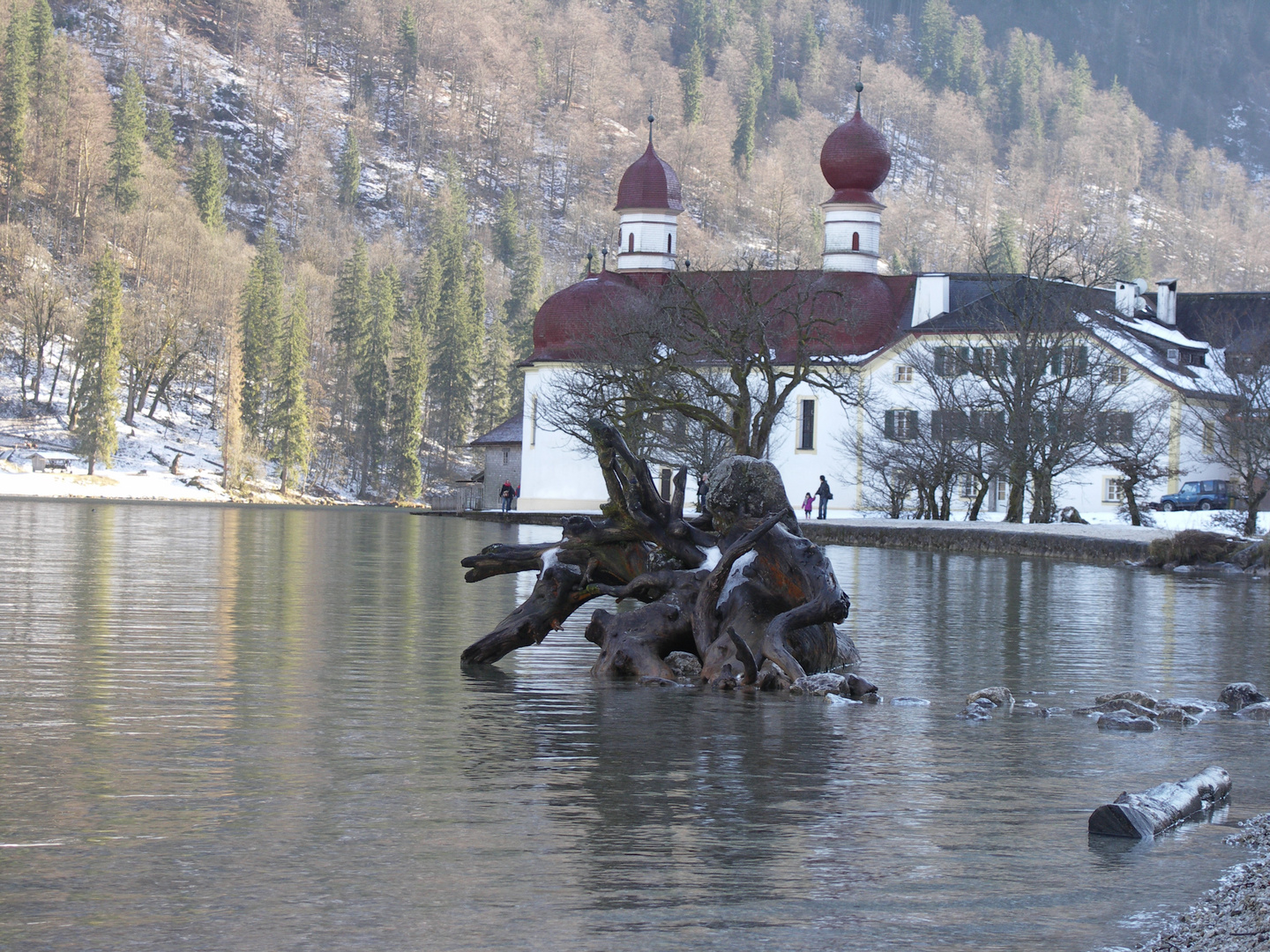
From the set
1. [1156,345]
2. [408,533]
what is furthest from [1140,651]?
[1156,345]

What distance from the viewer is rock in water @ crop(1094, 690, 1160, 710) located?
35.0 ft

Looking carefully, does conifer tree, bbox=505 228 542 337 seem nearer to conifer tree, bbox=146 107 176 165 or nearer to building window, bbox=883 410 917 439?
conifer tree, bbox=146 107 176 165

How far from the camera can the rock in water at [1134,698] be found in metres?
10.7

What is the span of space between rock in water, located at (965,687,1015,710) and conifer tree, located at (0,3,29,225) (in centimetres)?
12621

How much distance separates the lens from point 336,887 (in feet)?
19.0

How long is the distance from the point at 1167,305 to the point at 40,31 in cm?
10369

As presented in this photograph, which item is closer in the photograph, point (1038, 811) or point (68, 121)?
point (1038, 811)

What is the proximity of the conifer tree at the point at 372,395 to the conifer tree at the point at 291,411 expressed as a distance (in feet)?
25.3

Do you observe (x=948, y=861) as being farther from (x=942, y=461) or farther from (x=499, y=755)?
(x=942, y=461)

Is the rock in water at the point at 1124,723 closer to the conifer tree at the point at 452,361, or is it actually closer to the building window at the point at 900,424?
the building window at the point at 900,424

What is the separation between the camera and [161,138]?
154m

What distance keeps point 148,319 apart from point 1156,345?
206 feet

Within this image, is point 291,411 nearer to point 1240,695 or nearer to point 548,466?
point 548,466

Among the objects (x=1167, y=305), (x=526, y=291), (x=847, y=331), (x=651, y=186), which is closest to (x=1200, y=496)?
(x=1167, y=305)
